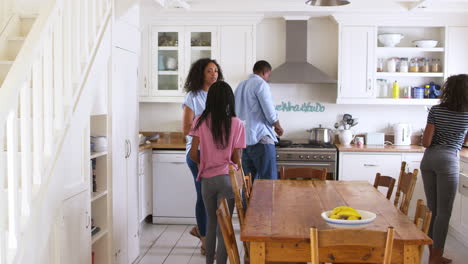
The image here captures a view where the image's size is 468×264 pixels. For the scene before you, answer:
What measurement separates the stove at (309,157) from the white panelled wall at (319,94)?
2.30 feet

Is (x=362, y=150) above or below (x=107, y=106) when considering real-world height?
below

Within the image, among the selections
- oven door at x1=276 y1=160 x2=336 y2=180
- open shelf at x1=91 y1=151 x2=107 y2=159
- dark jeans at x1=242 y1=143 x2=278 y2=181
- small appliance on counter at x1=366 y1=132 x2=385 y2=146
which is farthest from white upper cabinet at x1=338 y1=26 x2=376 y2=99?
open shelf at x1=91 y1=151 x2=107 y2=159

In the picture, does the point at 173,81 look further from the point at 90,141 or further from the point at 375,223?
the point at 375,223

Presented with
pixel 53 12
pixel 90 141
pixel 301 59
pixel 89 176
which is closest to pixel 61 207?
pixel 89 176

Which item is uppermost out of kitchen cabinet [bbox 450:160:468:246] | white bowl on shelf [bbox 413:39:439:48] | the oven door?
white bowl on shelf [bbox 413:39:439:48]

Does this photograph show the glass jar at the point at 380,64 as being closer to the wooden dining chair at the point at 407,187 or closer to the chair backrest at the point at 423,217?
the wooden dining chair at the point at 407,187

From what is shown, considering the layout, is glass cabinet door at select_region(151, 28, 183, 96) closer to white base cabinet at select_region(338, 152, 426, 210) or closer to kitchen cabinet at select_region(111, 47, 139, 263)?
kitchen cabinet at select_region(111, 47, 139, 263)

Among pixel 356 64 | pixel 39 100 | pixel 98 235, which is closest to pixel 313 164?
pixel 356 64

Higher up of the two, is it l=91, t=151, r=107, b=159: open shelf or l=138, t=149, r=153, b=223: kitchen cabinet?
l=91, t=151, r=107, b=159: open shelf

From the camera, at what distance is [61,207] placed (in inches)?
123

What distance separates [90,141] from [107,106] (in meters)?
0.27

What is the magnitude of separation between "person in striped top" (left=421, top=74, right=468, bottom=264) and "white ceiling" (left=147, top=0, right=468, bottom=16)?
1.98 meters

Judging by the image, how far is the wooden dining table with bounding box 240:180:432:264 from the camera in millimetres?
2465

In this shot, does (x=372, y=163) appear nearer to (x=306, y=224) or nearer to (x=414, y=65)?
(x=414, y=65)
